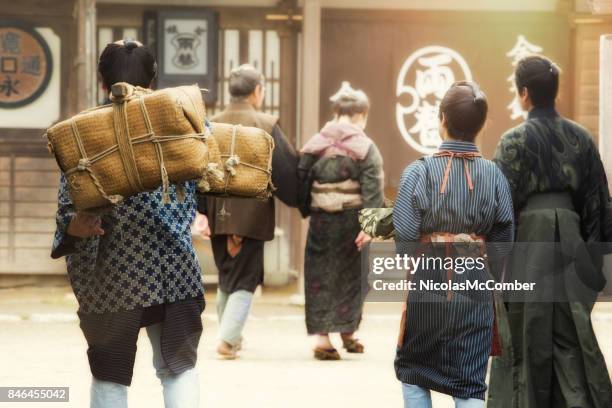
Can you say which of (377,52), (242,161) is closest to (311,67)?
(377,52)

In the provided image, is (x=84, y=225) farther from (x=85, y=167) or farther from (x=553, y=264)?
(x=553, y=264)

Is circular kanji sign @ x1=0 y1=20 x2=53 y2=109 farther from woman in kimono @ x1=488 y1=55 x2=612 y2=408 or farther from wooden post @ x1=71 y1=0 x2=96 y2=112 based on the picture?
woman in kimono @ x1=488 y1=55 x2=612 y2=408

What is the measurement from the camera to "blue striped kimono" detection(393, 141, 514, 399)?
527 cm

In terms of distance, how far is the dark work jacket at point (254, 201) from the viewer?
8.84 meters

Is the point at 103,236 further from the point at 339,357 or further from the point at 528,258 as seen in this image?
the point at 339,357

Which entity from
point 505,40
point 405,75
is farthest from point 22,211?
point 505,40

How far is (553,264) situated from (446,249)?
1197mm

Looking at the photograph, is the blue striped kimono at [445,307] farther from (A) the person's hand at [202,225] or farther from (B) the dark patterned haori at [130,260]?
(A) the person's hand at [202,225]

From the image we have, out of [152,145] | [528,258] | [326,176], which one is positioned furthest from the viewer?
[326,176]

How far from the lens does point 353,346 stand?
369 inches

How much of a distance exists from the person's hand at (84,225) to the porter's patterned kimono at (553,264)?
2.34 m

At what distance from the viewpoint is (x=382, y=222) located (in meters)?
5.50

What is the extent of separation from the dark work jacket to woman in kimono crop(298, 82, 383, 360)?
0.11m

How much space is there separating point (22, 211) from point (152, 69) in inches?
357
